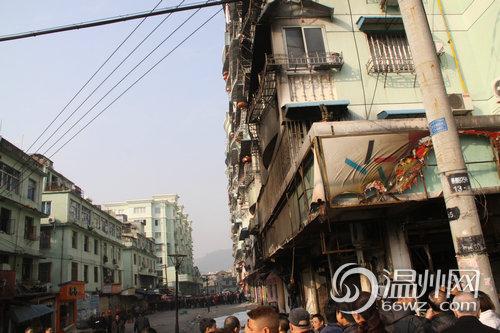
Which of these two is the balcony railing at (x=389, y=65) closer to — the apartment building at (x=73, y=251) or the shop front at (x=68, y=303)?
the apartment building at (x=73, y=251)

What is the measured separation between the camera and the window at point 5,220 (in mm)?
25578

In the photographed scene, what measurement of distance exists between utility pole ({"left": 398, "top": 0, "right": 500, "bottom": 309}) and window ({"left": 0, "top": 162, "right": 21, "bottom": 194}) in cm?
2792

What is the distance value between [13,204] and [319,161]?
2586 centimetres

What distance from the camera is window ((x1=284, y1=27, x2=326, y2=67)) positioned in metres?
12.4

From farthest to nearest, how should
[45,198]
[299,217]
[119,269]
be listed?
1. [119,269]
2. [45,198]
3. [299,217]

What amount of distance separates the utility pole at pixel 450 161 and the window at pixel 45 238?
3671 cm

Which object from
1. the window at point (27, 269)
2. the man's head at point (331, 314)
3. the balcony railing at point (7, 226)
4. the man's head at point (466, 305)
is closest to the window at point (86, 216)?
the window at point (27, 269)

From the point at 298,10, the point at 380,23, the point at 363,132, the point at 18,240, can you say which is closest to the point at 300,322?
the point at 363,132

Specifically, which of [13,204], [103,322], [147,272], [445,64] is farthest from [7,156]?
[147,272]

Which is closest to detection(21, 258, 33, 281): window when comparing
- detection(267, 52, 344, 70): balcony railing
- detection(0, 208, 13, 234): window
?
detection(0, 208, 13, 234): window

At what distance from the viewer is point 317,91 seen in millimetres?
12320

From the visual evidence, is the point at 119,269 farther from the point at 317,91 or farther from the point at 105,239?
the point at 317,91

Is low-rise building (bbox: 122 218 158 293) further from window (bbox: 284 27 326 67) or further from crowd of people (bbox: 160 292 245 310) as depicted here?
window (bbox: 284 27 326 67)

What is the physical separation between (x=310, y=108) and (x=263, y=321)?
30.6ft
